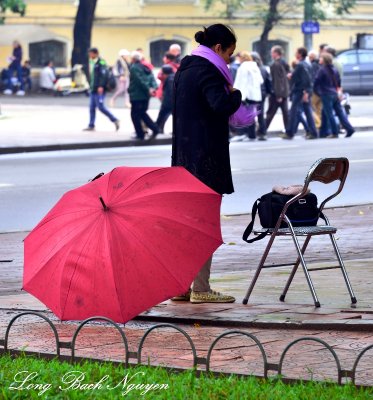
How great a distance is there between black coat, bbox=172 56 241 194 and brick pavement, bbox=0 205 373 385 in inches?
32.9

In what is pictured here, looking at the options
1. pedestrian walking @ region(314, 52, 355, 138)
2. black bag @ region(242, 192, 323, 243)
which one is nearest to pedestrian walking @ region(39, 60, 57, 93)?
pedestrian walking @ region(314, 52, 355, 138)

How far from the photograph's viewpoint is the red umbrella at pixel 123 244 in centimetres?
735

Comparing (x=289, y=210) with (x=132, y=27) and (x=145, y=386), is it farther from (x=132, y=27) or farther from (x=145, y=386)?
(x=132, y=27)

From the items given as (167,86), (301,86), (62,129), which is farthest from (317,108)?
(62,129)

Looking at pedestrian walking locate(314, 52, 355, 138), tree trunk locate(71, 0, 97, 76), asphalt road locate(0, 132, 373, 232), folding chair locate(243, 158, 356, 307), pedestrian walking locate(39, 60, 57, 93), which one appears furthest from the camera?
tree trunk locate(71, 0, 97, 76)

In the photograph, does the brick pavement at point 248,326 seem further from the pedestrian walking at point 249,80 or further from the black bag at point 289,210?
the pedestrian walking at point 249,80

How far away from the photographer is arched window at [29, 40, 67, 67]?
55781 mm

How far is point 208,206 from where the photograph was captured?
7.75 metres

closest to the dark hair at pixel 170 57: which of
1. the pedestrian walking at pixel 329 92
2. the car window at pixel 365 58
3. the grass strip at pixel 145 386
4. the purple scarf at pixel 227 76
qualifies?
the pedestrian walking at pixel 329 92

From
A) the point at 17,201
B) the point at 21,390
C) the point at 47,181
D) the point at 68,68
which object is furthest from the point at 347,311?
the point at 68,68

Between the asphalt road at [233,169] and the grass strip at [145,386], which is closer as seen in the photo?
the grass strip at [145,386]

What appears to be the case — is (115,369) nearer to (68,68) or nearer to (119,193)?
(119,193)

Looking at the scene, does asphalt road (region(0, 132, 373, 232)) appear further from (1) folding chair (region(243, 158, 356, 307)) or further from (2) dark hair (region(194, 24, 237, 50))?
(1) folding chair (region(243, 158, 356, 307))

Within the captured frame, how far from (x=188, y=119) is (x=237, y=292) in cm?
123
